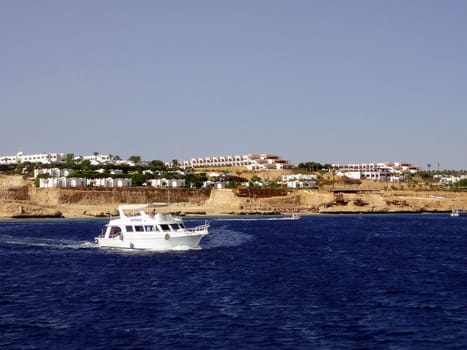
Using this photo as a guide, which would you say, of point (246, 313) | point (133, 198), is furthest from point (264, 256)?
point (133, 198)

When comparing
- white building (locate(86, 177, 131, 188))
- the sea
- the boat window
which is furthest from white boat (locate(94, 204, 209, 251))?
white building (locate(86, 177, 131, 188))

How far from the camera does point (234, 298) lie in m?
44.5

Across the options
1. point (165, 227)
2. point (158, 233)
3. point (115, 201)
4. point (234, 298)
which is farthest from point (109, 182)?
point (234, 298)

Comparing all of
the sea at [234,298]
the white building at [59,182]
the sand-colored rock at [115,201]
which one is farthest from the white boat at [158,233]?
the white building at [59,182]

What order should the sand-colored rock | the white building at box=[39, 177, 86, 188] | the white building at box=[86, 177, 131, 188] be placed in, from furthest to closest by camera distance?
1. the white building at box=[86, 177, 131, 188]
2. the white building at box=[39, 177, 86, 188]
3. the sand-colored rock

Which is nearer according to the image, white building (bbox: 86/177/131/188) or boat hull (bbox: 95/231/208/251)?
boat hull (bbox: 95/231/208/251)

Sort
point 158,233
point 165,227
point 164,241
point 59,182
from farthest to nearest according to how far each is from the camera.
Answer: point 59,182
point 165,227
point 164,241
point 158,233

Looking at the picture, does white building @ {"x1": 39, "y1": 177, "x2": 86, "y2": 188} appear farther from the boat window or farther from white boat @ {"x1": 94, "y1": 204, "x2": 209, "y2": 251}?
the boat window

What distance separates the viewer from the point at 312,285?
5003 centimetres

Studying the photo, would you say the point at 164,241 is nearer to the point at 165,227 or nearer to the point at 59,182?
the point at 165,227

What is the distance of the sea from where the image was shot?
111ft

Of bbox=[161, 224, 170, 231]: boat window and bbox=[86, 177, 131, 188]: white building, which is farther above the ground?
bbox=[86, 177, 131, 188]: white building

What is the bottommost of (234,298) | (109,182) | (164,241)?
(234,298)

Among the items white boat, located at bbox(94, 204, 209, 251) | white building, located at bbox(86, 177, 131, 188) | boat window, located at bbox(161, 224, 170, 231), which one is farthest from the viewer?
white building, located at bbox(86, 177, 131, 188)
